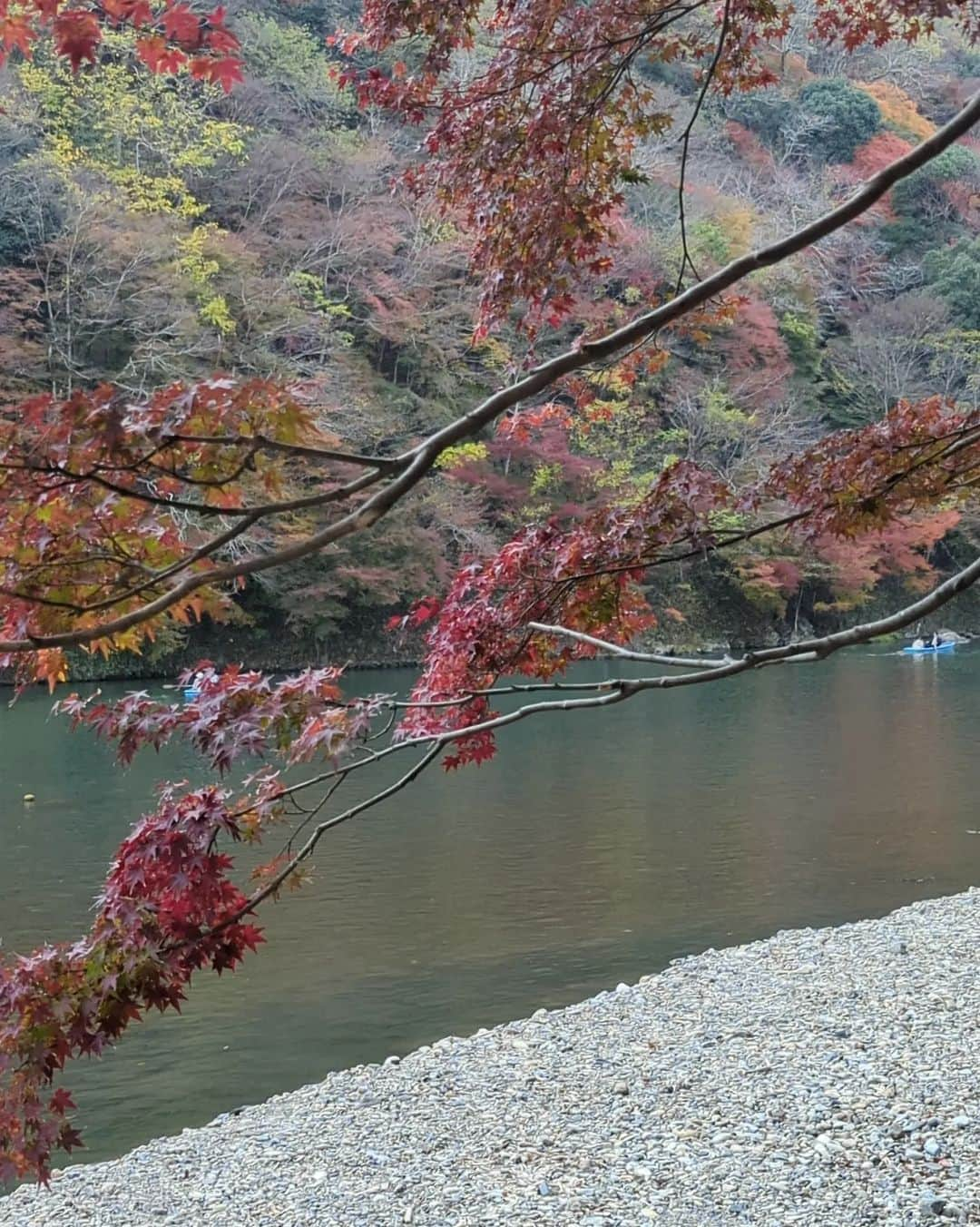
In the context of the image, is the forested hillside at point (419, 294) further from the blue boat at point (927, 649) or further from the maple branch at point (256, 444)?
the maple branch at point (256, 444)

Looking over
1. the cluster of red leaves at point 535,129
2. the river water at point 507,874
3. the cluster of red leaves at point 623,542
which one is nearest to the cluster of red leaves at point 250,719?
the cluster of red leaves at point 623,542

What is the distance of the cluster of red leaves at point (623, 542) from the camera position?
8.37ft

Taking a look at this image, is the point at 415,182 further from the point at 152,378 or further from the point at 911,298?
the point at 911,298

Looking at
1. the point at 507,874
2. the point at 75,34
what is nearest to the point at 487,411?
the point at 75,34

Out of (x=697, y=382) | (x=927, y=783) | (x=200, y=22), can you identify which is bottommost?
(x=927, y=783)

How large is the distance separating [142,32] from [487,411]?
2.92 feet

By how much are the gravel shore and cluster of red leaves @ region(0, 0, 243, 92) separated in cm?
272

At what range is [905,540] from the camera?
2170 cm

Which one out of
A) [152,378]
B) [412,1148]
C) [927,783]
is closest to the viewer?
[412,1148]

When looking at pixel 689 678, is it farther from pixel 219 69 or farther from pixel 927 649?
pixel 927 649

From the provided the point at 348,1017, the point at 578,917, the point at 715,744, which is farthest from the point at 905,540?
the point at 348,1017

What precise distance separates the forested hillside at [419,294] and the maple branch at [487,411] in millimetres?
10746

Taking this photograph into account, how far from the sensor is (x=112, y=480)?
4.90ft

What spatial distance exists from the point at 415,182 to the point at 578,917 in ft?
14.1
